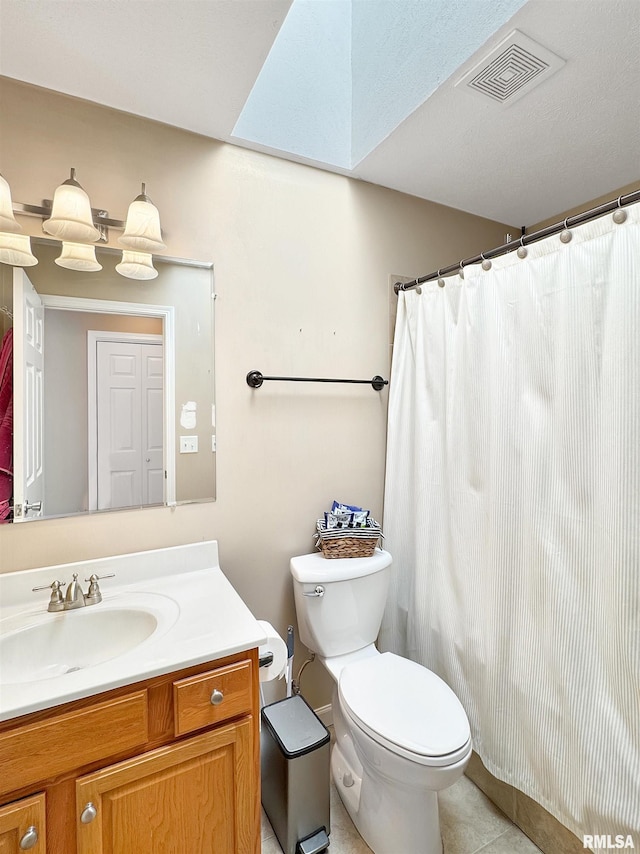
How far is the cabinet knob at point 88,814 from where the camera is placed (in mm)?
912

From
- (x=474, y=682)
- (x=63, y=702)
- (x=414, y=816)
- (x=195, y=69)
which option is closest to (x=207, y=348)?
(x=195, y=69)

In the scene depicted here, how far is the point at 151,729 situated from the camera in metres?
0.98

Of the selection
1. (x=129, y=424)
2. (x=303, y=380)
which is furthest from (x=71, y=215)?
(x=303, y=380)

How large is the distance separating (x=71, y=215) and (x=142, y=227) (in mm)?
201

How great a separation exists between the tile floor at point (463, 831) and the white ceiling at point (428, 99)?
7.65 feet

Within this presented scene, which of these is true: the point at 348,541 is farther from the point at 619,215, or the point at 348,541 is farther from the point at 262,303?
the point at 619,215

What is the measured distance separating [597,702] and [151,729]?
116 cm

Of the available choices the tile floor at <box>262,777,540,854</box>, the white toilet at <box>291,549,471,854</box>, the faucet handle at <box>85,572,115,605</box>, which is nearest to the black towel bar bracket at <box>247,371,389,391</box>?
the white toilet at <box>291,549,471,854</box>

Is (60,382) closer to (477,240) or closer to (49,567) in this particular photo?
(49,567)

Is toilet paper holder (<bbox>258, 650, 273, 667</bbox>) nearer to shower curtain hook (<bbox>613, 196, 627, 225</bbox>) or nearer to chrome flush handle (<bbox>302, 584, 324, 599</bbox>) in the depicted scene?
chrome flush handle (<bbox>302, 584, 324, 599</bbox>)

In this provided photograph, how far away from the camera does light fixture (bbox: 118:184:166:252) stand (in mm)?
1378

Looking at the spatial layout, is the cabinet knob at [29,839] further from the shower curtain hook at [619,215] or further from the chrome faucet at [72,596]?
the shower curtain hook at [619,215]

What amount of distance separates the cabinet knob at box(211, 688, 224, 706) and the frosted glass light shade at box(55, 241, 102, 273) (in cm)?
127
